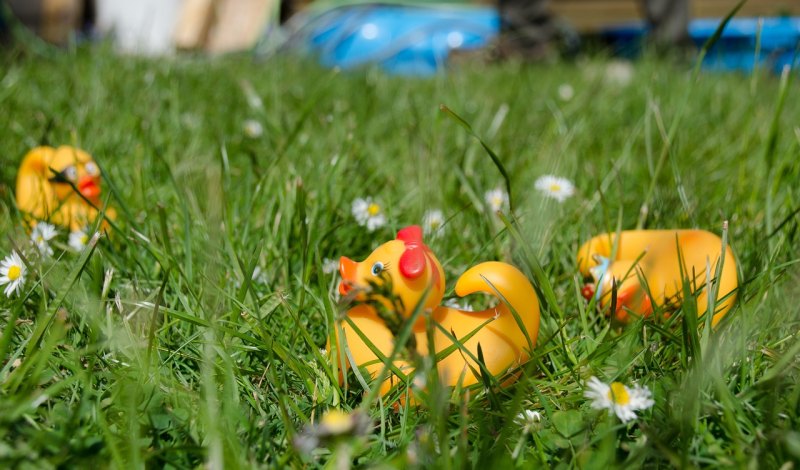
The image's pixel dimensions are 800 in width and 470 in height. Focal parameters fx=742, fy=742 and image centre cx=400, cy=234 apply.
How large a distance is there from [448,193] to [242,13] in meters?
4.09

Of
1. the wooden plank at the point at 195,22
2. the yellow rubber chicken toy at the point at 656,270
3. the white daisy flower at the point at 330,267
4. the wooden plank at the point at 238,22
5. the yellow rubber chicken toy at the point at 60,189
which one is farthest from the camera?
the wooden plank at the point at 238,22

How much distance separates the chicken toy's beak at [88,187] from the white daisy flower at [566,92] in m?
1.71

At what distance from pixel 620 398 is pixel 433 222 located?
0.55 meters

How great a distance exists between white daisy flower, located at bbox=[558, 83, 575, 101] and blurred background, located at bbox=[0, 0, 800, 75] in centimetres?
81

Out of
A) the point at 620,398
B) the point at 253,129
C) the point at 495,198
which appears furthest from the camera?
the point at 253,129

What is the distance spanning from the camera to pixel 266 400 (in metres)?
0.86

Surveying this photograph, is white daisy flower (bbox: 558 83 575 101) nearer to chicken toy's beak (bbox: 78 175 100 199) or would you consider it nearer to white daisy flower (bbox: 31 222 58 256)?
chicken toy's beak (bbox: 78 175 100 199)

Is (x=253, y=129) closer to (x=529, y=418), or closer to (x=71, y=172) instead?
(x=71, y=172)

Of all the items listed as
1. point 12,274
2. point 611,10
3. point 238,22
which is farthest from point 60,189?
point 611,10

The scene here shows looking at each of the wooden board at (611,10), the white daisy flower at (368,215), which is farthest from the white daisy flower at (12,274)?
the wooden board at (611,10)

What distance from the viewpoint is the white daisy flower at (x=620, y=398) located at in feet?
2.63

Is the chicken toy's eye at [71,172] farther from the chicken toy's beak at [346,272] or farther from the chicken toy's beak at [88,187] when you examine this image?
the chicken toy's beak at [346,272]

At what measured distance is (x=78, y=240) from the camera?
1.19 metres

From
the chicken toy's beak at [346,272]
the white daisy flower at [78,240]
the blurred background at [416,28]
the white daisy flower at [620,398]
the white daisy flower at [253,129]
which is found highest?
the blurred background at [416,28]
